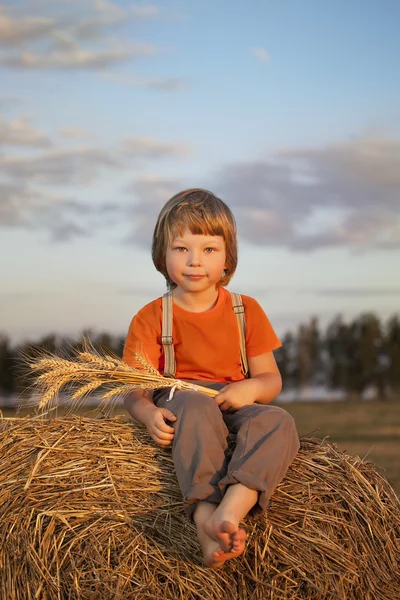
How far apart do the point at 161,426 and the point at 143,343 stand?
0.79 metres

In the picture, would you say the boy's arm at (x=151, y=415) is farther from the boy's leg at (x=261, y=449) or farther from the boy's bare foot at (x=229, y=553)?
the boy's bare foot at (x=229, y=553)

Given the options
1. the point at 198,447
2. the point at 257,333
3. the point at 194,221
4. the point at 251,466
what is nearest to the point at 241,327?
the point at 257,333

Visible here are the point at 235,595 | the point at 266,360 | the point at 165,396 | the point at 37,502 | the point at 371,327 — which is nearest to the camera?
the point at 235,595

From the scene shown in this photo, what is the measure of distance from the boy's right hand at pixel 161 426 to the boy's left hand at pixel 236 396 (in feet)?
1.08

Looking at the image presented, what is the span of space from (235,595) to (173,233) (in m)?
2.06

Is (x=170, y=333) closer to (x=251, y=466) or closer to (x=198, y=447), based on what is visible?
(x=198, y=447)

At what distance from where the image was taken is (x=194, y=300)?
200 inches

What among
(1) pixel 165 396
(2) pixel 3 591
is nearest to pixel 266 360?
(1) pixel 165 396

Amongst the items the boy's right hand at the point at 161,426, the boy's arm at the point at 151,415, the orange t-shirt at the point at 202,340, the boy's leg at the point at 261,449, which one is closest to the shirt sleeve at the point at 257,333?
the orange t-shirt at the point at 202,340

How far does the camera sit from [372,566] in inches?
171

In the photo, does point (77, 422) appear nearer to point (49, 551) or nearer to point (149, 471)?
point (149, 471)

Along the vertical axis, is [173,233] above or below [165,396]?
above

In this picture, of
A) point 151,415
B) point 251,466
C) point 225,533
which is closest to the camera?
point 225,533

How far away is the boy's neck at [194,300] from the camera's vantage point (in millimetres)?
5078
